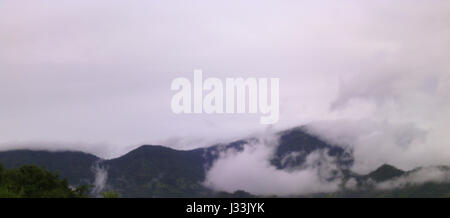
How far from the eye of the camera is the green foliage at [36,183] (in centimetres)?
10338

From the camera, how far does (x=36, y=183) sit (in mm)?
107750

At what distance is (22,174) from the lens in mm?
106562

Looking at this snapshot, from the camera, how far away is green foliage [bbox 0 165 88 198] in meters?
103
